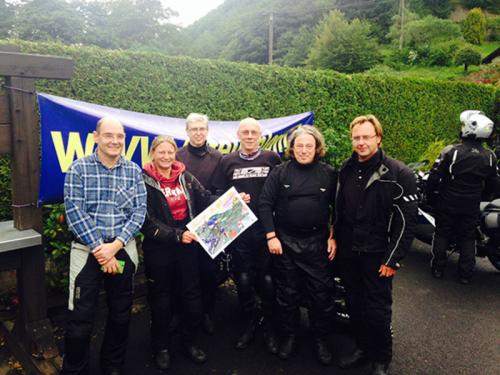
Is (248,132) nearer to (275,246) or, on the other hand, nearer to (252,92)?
(275,246)

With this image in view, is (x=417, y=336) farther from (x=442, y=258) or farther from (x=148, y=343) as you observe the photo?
(x=148, y=343)

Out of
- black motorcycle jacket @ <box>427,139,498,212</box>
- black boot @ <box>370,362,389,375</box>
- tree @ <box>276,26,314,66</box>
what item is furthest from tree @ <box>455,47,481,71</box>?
black boot @ <box>370,362,389,375</box>

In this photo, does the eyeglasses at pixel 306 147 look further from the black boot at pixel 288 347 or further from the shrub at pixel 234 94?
the shrub at pixel 234 94

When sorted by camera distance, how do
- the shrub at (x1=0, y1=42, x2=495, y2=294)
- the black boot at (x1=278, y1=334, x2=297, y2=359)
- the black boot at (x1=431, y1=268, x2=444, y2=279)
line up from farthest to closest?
the black boot at (x1=431, y1=268, x2=444, y2=279) → the shrub at (x1=0, y1=42, x2=495, y2=294) → the black boot at (x1=278, y1=334, x2=297, y2=359)

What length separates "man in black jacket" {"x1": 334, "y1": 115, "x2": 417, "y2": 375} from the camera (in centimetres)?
Answer: 287

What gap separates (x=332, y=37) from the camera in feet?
123

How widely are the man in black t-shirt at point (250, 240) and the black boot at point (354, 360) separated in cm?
64

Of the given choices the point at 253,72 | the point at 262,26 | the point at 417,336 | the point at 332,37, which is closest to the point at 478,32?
the point at 332,37

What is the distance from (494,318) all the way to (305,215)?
2623mm

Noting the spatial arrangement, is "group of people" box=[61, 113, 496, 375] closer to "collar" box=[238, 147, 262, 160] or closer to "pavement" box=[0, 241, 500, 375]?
"collar" box=[238, 147, 262, 160]

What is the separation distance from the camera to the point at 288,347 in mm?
3279

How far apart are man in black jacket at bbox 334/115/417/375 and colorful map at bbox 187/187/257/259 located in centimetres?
85

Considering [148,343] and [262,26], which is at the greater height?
[262,26]

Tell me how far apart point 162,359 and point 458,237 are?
13.5 feet
